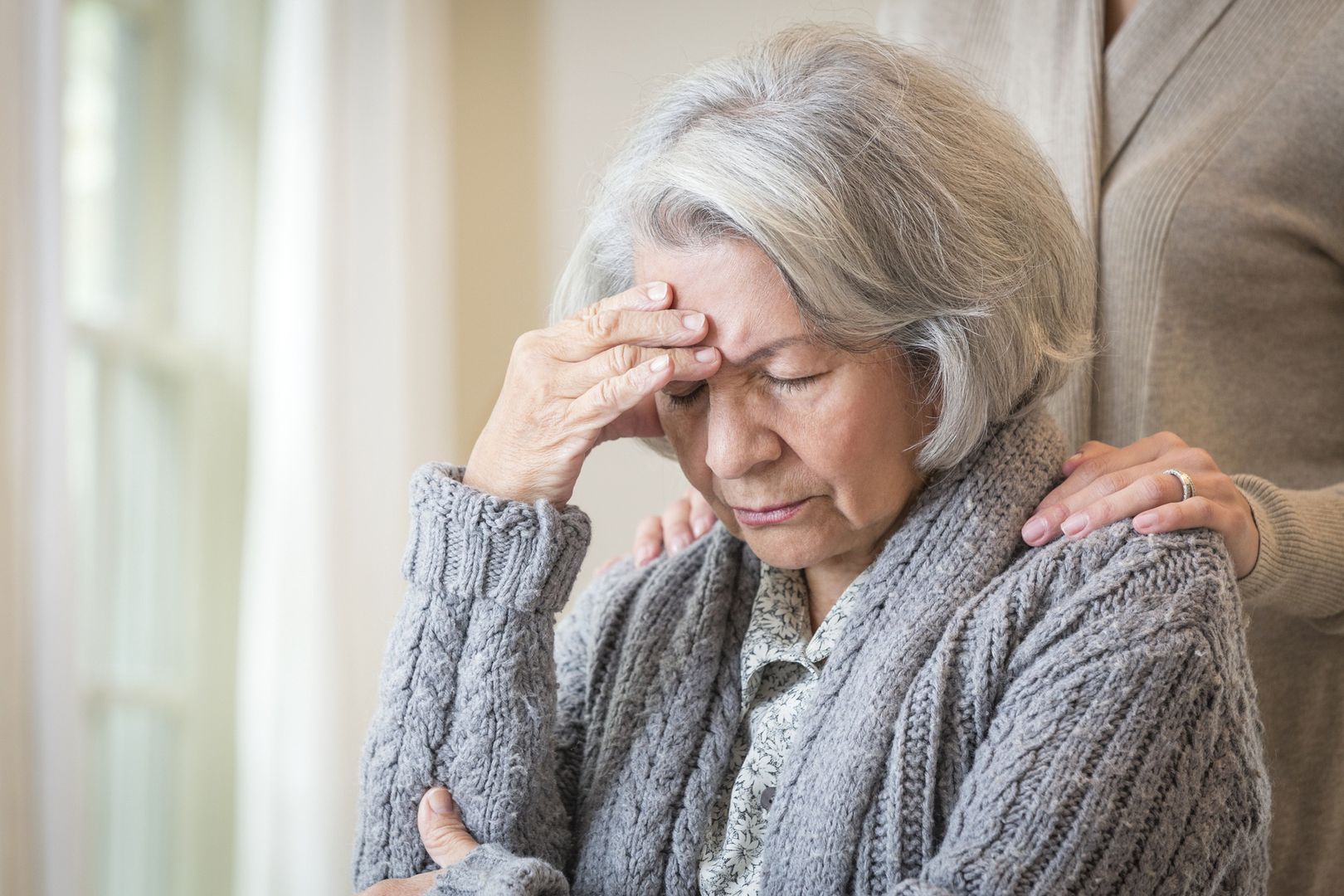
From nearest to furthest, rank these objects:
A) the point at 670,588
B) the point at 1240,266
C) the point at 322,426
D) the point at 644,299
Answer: the point at 644,299, the point at 670,588, the point at 1240,266, the point at 322,426

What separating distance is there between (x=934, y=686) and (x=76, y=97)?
1536mm

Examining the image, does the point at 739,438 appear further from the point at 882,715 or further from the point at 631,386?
the point at 882,715

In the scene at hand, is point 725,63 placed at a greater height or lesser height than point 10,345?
greater

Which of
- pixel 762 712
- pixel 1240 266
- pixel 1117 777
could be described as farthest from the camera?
pixel 1240 266

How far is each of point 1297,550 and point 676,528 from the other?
2.50ft

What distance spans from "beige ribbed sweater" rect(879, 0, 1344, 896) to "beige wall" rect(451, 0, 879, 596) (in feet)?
5.50

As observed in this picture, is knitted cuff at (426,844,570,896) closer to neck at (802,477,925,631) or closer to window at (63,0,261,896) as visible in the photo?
neck at (802,477,925,631)

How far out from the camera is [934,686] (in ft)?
3.94

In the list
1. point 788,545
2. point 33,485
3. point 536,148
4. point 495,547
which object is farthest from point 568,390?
point 536,148

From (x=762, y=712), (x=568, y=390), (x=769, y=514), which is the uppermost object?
(x=568, y=390)

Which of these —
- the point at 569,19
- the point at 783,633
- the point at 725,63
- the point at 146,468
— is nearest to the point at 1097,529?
the point at 783,633

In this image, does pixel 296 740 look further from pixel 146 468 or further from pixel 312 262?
pixel 312 262

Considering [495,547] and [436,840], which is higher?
[495,547]

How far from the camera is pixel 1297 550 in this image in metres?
1.41
